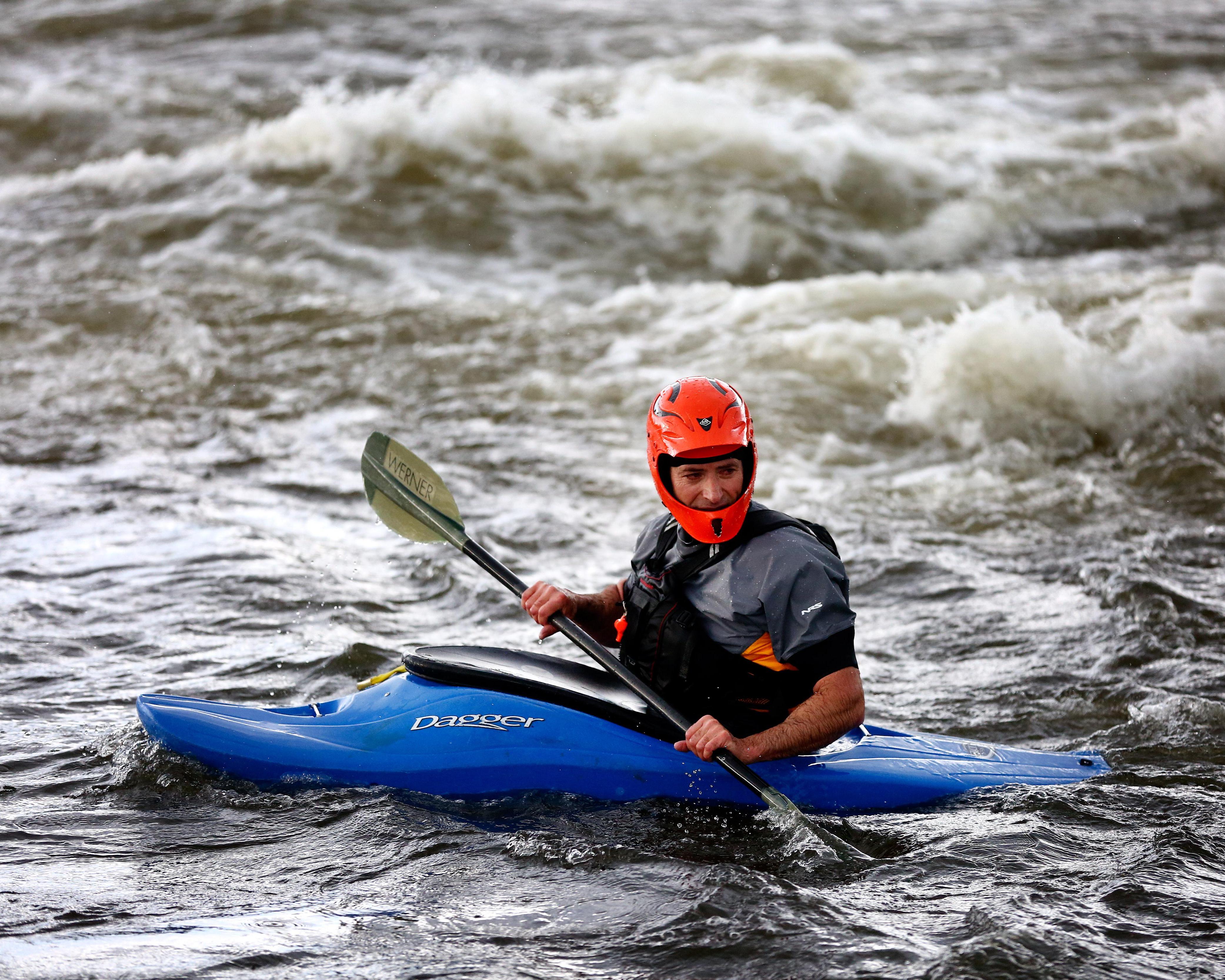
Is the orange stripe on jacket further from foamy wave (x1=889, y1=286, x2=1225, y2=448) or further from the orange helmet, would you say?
foamy wave (x1=889, y1=286, x2=1225, y2=448)

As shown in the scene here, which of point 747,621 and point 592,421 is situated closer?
point 747,621

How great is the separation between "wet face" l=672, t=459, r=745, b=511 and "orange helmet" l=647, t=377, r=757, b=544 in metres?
0.01

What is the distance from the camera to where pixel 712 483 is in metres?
3.33

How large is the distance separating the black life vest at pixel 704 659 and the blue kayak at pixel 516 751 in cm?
15

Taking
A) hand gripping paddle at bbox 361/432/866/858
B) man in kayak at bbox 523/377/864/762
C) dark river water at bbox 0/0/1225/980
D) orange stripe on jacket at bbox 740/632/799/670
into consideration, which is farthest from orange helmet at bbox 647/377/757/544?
dark river water at bbox 0/0/1225/980

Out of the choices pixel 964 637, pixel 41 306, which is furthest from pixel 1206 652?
pixel 41 306

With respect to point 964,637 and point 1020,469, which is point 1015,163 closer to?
point 1020,469

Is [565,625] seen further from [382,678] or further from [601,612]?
[382,678]

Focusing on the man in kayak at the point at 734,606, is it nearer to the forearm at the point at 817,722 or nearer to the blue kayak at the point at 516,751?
the forearm at the point at 817,722

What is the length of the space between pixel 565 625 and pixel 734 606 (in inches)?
19.5

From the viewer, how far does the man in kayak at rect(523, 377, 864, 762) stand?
10.7 feet

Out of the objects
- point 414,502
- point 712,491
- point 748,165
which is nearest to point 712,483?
point 712,491

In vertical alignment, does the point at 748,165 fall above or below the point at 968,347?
above

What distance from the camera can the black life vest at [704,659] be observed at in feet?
11.2
